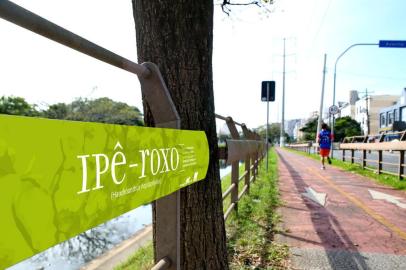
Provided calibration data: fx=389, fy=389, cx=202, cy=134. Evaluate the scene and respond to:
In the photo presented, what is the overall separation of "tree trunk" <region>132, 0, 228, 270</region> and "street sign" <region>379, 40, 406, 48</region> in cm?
1672

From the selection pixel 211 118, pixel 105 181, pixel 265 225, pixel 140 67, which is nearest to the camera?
pixel 105 181

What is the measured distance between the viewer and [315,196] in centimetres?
880

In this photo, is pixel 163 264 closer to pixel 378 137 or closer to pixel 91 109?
pixel 378 137

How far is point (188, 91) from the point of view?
2.64 m

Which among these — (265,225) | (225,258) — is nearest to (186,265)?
(225,258)

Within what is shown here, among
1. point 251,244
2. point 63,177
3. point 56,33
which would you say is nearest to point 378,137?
point 251,244

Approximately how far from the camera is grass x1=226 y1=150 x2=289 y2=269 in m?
4.19

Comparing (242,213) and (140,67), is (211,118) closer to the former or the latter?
(140,67)

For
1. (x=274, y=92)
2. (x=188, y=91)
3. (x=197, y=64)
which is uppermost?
(x=274, y=92)

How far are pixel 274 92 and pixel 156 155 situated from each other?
38.1ft

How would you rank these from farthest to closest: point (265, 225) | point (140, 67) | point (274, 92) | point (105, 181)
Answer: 1. point (274, 92)
2. point (265, 225)
3. point (140, 67)
4. point (105, 181)

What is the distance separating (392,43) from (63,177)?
19.0 metres

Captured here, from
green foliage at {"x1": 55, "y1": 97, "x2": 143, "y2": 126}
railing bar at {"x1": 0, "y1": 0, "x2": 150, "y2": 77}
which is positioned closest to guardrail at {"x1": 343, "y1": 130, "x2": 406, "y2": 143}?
railing bar at {"x1": 0, "y1": 0, "x2": 150, "y2": 77}

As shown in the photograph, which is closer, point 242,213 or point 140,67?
point 140,67
